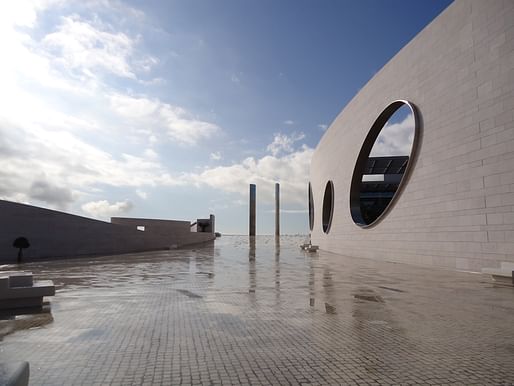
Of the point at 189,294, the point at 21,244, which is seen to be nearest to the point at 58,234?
the point at 21,244

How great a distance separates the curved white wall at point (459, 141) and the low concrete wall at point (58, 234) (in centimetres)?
1929

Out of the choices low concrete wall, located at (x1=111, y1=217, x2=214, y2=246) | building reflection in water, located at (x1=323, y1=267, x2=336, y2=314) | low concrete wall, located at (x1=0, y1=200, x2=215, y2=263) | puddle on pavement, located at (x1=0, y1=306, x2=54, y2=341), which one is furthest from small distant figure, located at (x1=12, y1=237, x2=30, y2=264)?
building reflection in water, located at (x1=323, y1=267, x2=336, y2=314)

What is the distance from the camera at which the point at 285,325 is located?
19.0 feet

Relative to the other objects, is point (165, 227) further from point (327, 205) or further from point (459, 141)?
point (459, 141)

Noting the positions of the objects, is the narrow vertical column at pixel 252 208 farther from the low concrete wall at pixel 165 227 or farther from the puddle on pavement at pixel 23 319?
the puddle on pavement at pixel 23 319

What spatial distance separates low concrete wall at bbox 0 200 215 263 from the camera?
22.2 meters

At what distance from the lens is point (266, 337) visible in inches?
202

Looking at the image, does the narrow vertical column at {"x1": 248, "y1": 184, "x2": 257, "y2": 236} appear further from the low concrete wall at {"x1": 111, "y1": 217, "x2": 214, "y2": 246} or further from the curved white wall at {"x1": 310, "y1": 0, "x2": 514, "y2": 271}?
the curved white wall at {"x1": 310, "y1": 0, "x2": 514, "y2": 271}

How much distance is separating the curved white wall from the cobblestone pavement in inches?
207

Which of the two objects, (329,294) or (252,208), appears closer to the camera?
(329,294)

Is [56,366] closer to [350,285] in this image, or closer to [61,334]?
[61,334]

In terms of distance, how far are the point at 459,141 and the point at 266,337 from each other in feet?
43.0

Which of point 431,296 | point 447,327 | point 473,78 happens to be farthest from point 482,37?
point 447,327

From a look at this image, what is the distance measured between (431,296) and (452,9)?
41.6ft
